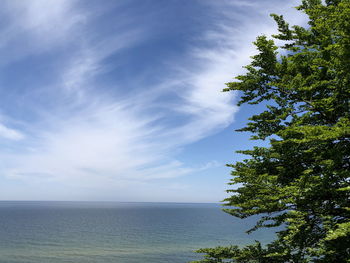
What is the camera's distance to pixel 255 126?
11.2m

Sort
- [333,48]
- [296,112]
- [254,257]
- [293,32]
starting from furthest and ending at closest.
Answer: [293,32]
[254,257]
[296,112]
[333,48]

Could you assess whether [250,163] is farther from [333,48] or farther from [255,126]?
[333,48]

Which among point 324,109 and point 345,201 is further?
point 324,109

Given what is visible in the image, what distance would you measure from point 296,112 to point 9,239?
73.3 m

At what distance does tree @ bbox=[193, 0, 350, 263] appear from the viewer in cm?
862

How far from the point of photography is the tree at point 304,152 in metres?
8.62

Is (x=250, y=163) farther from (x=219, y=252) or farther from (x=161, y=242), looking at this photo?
(x=161, y=242)

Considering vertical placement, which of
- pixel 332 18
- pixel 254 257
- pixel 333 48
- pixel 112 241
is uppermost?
pixel 332 18

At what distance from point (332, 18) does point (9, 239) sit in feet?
249

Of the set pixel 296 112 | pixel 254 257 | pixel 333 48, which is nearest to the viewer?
pixel 333 48

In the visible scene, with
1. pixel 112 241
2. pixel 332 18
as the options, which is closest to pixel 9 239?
pixel 112 241

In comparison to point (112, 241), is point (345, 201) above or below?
above

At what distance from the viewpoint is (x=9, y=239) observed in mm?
Result: 60469

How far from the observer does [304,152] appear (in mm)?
9781
